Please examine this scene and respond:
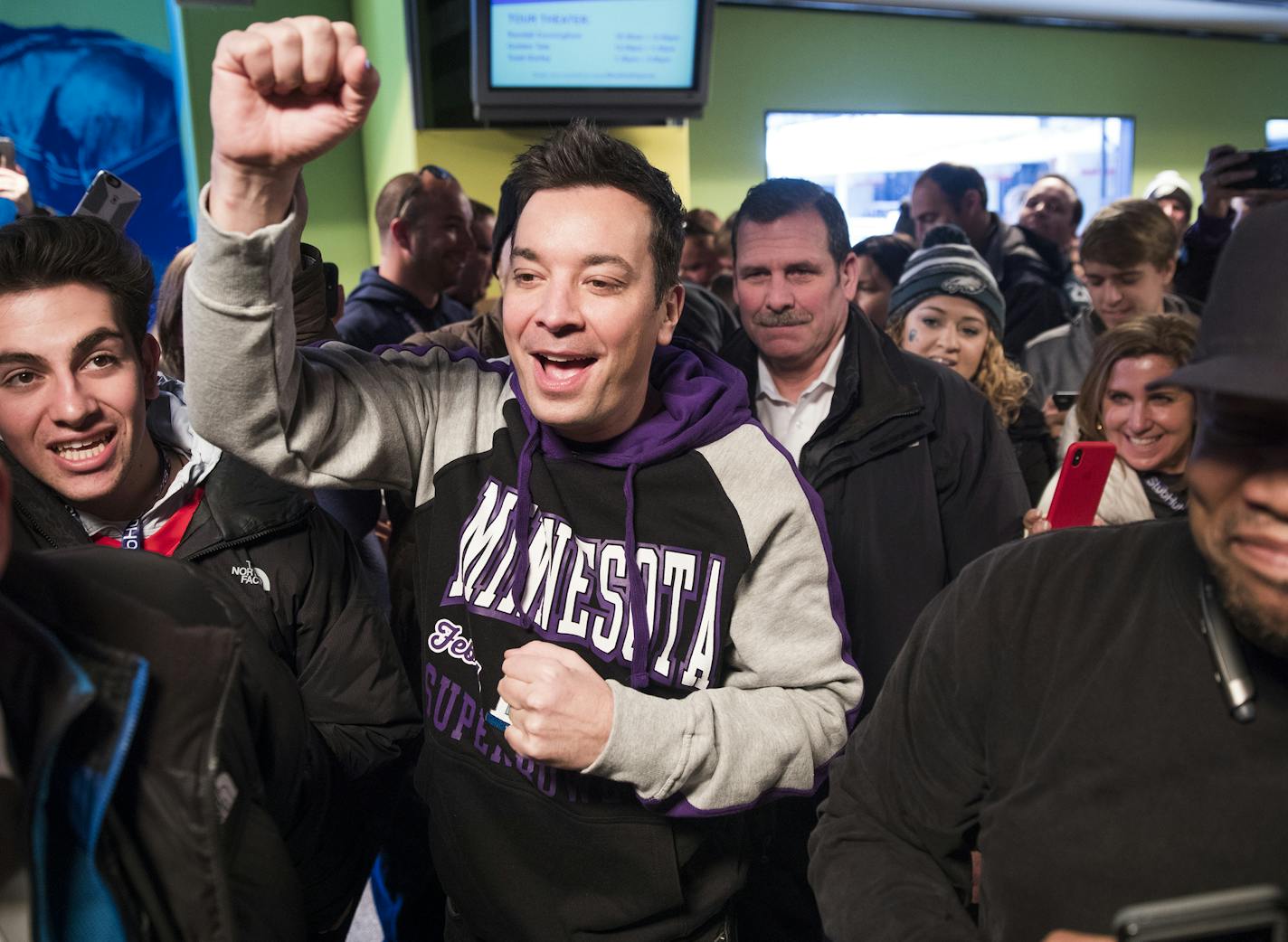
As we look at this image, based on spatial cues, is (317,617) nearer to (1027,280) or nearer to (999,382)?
(999,382)

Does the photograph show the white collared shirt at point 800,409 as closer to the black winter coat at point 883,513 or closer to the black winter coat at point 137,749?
the black winter coat at point 883,513

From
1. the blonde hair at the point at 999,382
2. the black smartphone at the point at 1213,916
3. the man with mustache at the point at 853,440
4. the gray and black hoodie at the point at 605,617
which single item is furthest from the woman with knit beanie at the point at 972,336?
the black smartphone at the point at 1213,916

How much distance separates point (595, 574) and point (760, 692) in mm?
237

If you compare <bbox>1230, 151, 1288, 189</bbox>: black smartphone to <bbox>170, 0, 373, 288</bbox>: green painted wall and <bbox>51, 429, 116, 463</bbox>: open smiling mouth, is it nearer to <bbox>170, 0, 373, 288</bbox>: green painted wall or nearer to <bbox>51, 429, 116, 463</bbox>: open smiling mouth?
<bbox>51, 429, 116, 463</bbox>: open smiling mouth

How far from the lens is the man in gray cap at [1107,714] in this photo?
2.69ft

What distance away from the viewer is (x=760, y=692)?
1.21 meters

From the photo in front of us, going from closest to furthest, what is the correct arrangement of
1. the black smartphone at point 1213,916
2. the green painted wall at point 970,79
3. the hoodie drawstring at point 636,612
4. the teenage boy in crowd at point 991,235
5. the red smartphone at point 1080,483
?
the black smartphone at point 1213,916
the hoodie drawstring at point 636,612
the red smartphone at point 1080,483
the teenage boy in crowd at point 991,235
the green painted wall at point 970,79

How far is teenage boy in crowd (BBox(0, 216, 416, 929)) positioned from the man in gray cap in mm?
628

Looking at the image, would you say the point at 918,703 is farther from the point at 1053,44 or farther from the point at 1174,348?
the point at 1053,44

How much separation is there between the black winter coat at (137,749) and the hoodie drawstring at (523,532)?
449mm

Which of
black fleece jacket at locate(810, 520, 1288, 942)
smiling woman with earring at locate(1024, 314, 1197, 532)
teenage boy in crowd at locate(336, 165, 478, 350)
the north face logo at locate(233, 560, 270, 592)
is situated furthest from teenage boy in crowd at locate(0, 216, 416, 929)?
teenage boy in crowd at locate(336, 165, 478, 350)

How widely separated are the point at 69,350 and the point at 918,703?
1.07 m

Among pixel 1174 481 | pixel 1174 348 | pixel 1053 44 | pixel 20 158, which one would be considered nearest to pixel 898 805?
pixel 1174 481

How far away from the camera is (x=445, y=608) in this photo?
1.27 m
